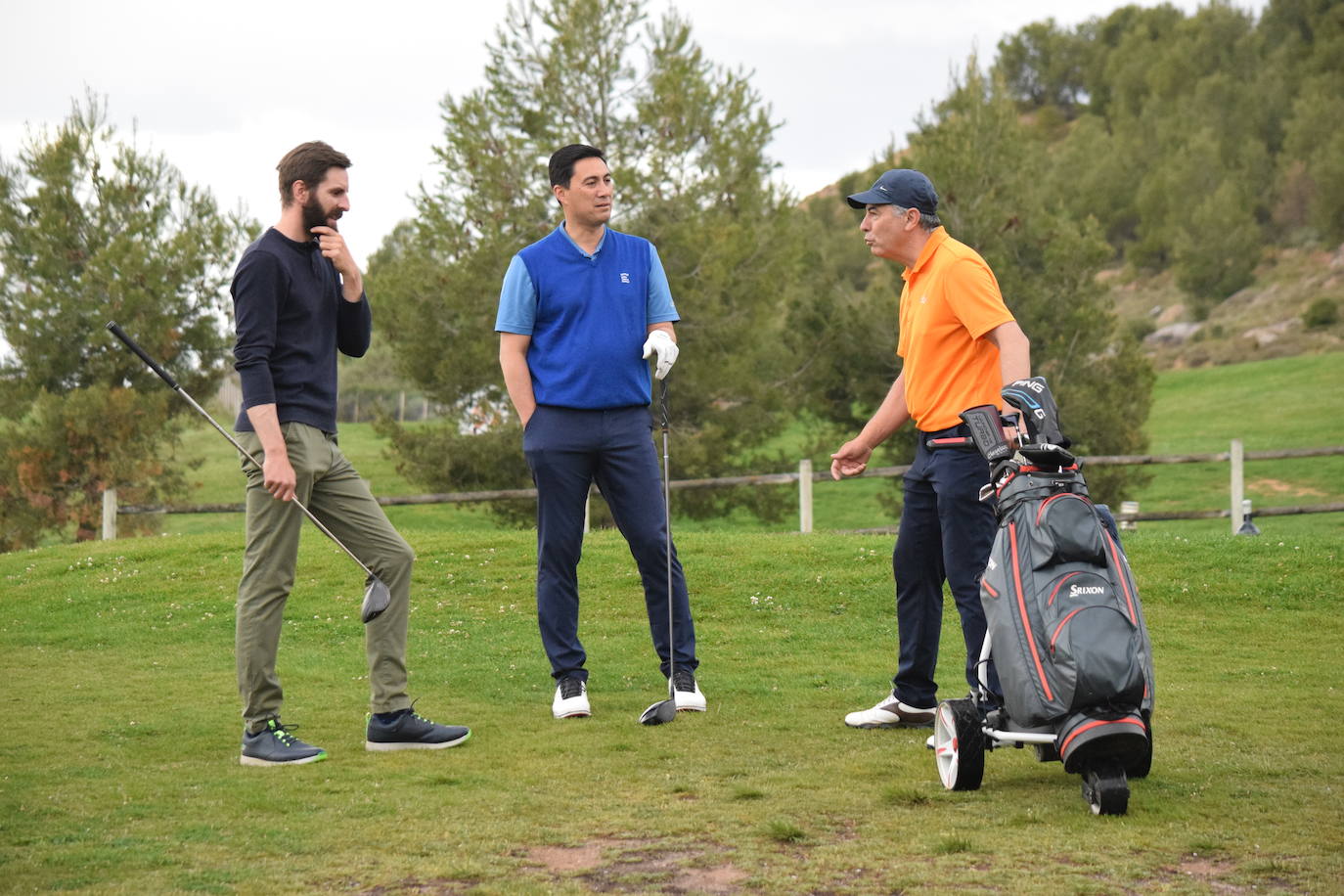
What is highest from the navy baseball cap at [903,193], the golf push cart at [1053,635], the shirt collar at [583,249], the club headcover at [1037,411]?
the navy baseball cap at [903,193]

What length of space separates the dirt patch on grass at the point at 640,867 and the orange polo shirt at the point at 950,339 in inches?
80.3

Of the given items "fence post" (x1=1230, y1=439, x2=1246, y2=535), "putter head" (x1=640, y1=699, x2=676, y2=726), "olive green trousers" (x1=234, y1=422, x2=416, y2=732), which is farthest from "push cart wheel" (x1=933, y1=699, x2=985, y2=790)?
"fence post" (x1=1230, y1=439, x2=1246, y2=535)

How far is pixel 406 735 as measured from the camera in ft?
17.7

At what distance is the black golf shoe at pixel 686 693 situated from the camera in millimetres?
6117

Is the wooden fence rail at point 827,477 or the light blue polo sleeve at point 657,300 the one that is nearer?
the light blue polo sleeve at point 657,300

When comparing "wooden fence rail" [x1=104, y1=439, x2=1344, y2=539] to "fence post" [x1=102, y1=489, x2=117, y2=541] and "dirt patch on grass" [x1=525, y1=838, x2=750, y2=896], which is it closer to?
"fence post" [x1=102, y1=489, x2=117, y2=541]

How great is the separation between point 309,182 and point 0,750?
2.36m

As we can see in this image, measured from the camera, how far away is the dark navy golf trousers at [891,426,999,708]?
5270mm

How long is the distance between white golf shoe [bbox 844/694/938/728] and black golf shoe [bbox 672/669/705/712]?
2.26 feet

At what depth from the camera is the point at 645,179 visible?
20266mm

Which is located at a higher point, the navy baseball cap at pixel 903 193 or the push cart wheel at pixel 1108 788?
the navy baseball cap at pixel 903 193

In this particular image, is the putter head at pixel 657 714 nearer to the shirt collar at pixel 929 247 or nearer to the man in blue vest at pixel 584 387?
the man in blue vest at pixel 584 387

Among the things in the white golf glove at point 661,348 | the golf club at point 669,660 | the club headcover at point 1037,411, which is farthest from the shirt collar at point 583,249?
the club headcover at point 1037,411

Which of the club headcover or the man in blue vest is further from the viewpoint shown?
the man in blue vest
